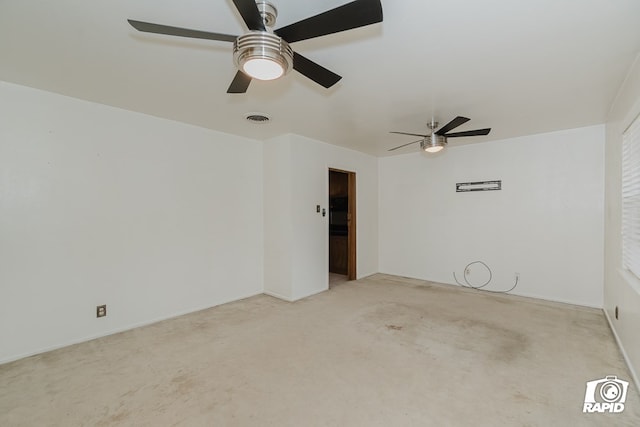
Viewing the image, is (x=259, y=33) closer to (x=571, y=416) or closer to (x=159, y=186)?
(x=159, y=186)

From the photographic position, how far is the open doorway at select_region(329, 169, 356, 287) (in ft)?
16.9

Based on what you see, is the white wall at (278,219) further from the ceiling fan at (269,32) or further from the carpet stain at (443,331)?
the ceiling fan at (269,32)

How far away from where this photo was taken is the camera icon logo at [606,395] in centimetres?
180

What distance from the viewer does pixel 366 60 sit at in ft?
6.88

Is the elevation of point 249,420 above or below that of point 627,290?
below

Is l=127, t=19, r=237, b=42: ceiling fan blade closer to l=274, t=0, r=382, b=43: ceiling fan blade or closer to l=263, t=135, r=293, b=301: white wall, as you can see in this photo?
l=274, t=0, r=382, b=43: ceiling fan blade

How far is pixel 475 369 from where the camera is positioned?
225cm

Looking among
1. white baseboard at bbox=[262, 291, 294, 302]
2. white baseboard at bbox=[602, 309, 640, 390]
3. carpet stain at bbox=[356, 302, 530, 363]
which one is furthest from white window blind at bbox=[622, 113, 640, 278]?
white baseboard at bbox=[262, 291, 294, 302]

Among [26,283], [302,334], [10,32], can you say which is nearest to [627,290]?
[302,334]

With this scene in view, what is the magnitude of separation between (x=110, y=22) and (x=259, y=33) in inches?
40.1

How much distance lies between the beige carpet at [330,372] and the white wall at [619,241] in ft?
0.66

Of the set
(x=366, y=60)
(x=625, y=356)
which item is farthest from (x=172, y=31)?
(x=625, y=356)

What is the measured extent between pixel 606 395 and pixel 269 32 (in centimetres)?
310

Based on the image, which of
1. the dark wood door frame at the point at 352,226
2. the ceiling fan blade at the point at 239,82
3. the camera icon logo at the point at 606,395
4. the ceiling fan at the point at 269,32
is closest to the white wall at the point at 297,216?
the dark wood door frame at the point at 352,226
